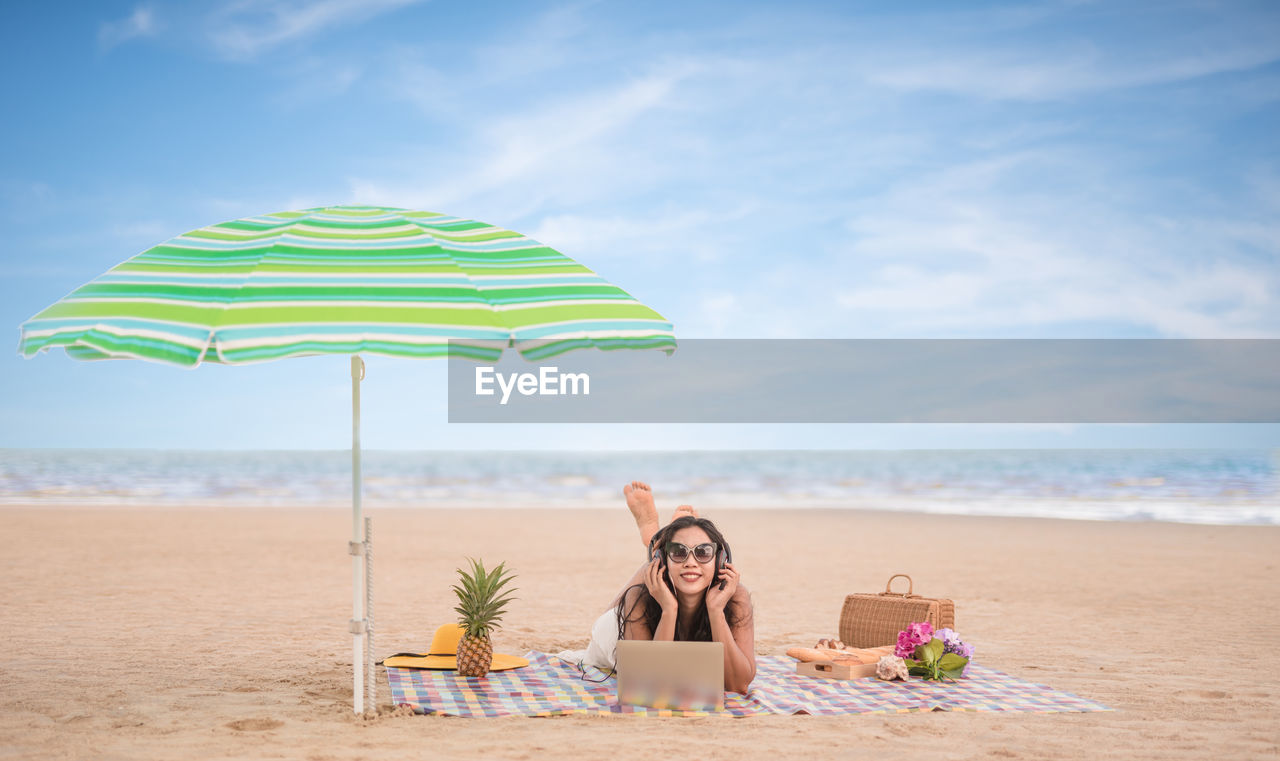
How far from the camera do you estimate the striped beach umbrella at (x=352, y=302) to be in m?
4.36

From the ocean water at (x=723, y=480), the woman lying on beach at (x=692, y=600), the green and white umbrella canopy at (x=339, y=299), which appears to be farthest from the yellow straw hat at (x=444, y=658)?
the ocean water at (x=723, y=480)

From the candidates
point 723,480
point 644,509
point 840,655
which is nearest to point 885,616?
point 840,655

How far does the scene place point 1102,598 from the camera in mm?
11195

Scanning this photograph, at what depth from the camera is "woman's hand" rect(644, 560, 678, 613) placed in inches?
214

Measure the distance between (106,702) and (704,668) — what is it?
3.22m

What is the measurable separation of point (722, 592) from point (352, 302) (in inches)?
93.3

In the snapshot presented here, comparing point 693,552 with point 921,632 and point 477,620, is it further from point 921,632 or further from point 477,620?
point 921,632

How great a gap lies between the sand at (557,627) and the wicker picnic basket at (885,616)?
0.79m

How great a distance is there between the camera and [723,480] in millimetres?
41438

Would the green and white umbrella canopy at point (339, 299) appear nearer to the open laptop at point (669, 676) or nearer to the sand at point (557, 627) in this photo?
the open laptop at point (669, 676)

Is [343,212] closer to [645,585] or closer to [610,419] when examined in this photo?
[645,585]

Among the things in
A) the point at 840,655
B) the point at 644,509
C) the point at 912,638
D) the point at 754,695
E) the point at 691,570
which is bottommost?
the point at 754,695

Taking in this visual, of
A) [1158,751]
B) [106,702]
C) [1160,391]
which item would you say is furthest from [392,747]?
[1160,391]

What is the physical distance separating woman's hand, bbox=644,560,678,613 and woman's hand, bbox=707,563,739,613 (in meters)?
0.19
